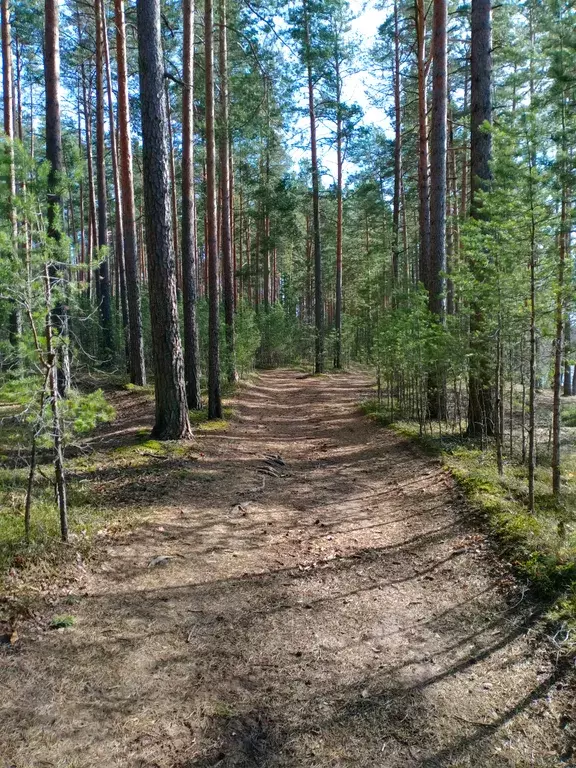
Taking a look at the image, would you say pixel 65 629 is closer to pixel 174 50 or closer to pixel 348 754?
pixel 348 754

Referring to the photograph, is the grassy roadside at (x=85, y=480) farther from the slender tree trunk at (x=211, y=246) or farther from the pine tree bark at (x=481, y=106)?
the pine tree bark at (x=481, y=106)

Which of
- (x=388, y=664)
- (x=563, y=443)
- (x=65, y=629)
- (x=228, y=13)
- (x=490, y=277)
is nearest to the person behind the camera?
(x=388, y=664)

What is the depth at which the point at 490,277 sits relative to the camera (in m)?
6.53

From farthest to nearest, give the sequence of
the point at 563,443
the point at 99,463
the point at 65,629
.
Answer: the point at 563,443 → the point at 99,463 → the point at 65,629

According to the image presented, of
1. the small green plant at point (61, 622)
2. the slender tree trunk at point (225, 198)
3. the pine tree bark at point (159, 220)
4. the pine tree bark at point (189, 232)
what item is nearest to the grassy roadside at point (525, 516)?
the small green plant at point (61, 622)

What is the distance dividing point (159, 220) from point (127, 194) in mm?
5866

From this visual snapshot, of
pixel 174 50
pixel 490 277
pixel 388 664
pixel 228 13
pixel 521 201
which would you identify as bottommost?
pixel 388 664

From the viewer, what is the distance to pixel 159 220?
7988mm

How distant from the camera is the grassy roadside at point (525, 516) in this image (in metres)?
3.94

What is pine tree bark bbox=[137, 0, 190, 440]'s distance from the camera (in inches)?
303

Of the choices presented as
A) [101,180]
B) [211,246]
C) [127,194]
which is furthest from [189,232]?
[101,180]

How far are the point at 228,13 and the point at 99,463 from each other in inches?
497

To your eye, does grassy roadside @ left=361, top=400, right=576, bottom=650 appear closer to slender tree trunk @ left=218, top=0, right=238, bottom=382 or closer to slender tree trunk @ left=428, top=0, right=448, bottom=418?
slender tree trunk @ left=428, top=0, right=448, bottom=418

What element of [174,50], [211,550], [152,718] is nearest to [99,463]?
[211,550]
